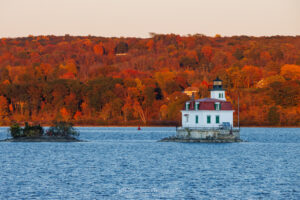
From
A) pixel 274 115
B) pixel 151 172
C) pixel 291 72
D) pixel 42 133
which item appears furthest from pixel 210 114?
pixel 291 72

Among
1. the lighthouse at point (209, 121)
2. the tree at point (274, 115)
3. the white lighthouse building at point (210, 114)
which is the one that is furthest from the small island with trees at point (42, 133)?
the tree at point (274, 115)

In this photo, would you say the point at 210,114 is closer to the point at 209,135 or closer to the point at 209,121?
the point at 209,121

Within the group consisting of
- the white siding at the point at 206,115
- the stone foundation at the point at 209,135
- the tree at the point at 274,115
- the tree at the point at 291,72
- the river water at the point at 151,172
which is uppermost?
the tree at the point at 291,72

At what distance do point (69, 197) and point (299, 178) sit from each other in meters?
20.1

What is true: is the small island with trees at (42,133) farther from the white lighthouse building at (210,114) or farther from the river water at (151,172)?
the white lighthouse building at (210,114)

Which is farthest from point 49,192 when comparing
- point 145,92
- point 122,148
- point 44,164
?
point 145,92

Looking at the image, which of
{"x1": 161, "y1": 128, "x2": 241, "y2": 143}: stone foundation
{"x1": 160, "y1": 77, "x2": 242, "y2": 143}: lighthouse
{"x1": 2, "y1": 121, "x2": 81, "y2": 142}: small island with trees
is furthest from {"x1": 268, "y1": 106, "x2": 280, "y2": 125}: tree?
{"x1": 2, "y1": 121, "x2": 81, "y2": 142}: small island with trees

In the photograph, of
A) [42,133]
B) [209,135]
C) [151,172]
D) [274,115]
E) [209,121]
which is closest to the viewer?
[151,172]

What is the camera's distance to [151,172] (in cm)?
5169

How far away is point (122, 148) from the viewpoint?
81438mm

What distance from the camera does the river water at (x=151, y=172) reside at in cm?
3984

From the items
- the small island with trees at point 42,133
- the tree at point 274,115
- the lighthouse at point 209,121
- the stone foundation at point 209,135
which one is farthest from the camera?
the tree at point 274,115

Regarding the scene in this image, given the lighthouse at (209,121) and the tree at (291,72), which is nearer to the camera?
the lighthouse at (209,121)

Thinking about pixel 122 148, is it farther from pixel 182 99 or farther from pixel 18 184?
pixel 182 99
